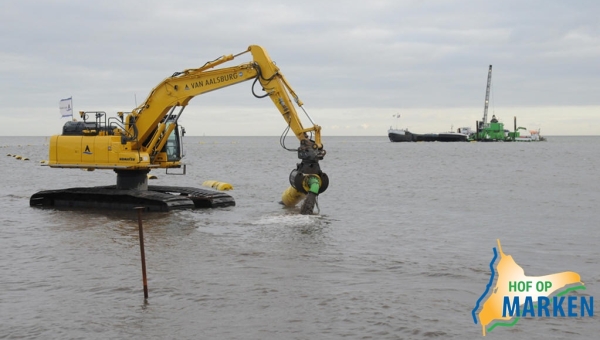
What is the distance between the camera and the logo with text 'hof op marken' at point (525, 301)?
11.2 metres

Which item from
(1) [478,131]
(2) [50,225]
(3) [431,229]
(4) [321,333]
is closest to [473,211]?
(3) [431,229]

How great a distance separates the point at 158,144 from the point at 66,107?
4.07 m

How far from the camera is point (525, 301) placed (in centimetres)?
1173

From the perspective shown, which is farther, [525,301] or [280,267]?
[280,267]

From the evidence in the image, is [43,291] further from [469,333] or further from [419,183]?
[419,183]

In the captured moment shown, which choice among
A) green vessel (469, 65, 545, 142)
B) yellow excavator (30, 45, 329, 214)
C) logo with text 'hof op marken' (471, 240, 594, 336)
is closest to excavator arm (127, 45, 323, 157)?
yellow excavator (30, 45, 329, 214)

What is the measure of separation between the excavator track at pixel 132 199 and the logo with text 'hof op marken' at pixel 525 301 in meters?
13.8

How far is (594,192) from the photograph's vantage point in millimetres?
34500

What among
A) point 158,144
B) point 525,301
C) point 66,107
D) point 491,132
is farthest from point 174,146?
point 491,132

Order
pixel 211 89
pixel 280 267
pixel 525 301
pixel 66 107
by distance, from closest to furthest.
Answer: pixel 525 301 → pixel 280 267 → pixel 211 89 → pixel 66 107

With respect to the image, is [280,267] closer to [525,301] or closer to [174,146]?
[525,301]

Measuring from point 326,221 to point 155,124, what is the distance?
7523 millimetres

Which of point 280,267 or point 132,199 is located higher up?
point 132,199

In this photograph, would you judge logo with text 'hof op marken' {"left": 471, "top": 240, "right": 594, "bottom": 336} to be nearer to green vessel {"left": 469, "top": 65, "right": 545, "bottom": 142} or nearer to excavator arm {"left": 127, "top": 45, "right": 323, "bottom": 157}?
excavator arm {"left": 127, "top": 45, "right": 323, "bottom": 157}
